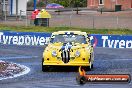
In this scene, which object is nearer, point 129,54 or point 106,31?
point 129,54

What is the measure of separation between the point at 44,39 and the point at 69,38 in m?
11.0

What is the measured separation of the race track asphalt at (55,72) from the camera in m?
12.0

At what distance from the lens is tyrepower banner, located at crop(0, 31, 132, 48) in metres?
26.8

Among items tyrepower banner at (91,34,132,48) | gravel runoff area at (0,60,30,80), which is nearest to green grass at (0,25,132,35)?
tyrepower banner at (91,34,132,48)

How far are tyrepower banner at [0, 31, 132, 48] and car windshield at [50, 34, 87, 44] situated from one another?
925cm

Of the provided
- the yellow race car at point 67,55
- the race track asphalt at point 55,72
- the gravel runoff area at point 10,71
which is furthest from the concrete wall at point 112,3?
the yellow race car at point 67,55

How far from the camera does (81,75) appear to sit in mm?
5555

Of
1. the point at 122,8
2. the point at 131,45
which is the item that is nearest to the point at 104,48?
the point at 131,45

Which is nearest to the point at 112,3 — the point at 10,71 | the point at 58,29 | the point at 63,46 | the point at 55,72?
the point at 58,29

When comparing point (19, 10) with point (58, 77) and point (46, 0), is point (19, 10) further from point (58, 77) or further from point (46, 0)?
point (46, 0)

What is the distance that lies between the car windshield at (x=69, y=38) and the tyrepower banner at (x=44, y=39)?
30.3 ft

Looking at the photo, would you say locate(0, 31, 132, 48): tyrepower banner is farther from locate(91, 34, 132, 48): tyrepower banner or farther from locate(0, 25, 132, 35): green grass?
locate(0, 25, 132, 35): green grass

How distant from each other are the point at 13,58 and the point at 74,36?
16.7 feet

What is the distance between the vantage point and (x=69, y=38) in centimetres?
1706
